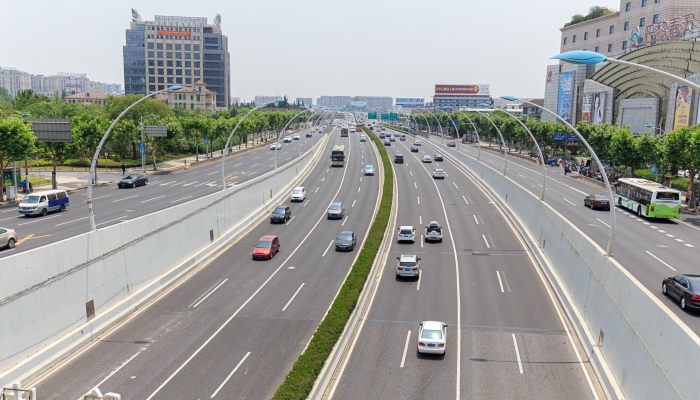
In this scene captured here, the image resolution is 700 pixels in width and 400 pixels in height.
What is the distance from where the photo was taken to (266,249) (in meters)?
40.5

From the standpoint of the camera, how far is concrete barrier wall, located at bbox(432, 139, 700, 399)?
1480 cm

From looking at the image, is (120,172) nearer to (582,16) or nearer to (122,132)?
(122,132)

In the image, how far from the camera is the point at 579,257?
29.3 metres

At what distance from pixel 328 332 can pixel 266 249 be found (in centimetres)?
1727

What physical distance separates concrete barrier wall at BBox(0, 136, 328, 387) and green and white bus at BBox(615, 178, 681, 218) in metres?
39.7

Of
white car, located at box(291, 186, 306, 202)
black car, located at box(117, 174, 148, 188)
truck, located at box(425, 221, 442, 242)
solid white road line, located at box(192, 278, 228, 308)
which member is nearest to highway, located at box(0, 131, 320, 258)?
black car, located at box(117, 174, 148, 188)

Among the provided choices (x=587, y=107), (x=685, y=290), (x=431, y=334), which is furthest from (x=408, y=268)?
(x=587, y=107)

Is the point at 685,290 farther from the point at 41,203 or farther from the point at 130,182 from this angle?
the point at 130,182

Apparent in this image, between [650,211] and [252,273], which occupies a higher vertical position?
[650,211]

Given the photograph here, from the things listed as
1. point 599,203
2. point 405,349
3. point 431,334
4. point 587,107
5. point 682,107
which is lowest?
point 405,349

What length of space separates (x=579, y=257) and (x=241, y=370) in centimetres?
1891

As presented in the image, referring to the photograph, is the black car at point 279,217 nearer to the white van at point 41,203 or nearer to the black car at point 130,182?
the white van at point 41,203

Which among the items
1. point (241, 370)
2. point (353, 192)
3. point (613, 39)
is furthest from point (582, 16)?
point (241, 370)

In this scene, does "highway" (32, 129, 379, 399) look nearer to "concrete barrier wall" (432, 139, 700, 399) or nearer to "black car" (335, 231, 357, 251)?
"black car" (335, 231, 357, 251)
